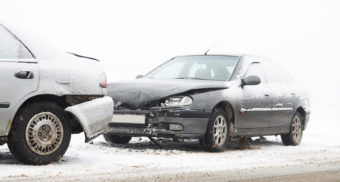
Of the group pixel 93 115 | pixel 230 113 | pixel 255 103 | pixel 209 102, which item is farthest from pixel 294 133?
pixel 93 115

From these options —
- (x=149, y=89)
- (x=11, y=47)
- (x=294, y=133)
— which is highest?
(x=11, y=47)

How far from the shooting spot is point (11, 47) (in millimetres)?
7340

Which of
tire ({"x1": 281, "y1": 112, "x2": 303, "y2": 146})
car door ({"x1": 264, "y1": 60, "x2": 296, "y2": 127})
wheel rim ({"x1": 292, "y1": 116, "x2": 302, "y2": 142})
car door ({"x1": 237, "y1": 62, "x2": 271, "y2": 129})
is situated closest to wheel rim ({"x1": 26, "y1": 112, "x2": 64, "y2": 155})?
car door ({"x1": 237, "y1": 62, "x2": 271, "y2": 129})

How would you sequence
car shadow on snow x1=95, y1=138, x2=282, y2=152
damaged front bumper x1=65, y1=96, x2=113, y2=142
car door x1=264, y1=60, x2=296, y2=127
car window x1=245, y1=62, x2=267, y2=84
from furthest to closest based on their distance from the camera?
car door x1=264, y1=60, x2=296, y2=127 < car window x1=245, y1=62, x2=267, y2=84 < car shadow on snow x1=95, y1=138, x2=282, y2=152 < damaged front bumper x1=65, y1=96, x2=113, y2=142

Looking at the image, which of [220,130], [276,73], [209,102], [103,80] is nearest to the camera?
[103,80]

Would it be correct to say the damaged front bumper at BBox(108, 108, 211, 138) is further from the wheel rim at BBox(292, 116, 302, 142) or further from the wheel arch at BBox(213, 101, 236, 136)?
the wheel rim at BBox(292, 116, 302, 142)

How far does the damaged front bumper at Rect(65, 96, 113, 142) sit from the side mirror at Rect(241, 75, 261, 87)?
3013 mm

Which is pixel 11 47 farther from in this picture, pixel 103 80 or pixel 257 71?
pixel 257 71

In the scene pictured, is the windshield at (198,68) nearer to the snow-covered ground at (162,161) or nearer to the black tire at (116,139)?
the snow-covered ground at (162,161)

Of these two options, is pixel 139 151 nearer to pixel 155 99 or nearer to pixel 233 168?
pixel 155 99

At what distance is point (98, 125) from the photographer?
7.94 m

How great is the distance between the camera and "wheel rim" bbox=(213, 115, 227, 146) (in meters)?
9.73

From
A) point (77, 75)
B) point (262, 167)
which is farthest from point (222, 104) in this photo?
point (77, 75)

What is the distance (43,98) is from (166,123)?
91.4 inches
